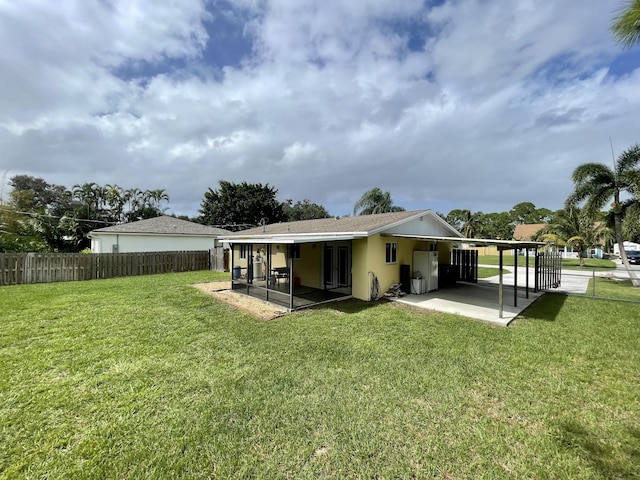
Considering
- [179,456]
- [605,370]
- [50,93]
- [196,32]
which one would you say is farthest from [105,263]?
[605,370]

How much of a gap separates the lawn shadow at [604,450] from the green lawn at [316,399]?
0.02 m

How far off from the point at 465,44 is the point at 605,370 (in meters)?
11.0

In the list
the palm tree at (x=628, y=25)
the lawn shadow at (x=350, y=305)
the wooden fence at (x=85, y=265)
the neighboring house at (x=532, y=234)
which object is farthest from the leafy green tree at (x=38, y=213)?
the neighboring house at (x=532, y=234)

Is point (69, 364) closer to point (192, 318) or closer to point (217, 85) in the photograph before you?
point (192, 318)

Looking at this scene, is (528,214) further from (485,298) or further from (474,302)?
Answer: (474,302)

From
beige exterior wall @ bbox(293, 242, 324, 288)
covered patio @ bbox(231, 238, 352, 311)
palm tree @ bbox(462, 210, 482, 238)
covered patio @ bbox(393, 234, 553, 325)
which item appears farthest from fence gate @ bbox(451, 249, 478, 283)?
palm tree @ bbox(462, 210, 482, 238)

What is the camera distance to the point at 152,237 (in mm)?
20656

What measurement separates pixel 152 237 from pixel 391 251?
61.7 ft

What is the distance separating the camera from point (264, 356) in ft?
16.6

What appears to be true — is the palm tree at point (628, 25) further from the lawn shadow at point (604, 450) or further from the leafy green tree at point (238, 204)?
the leafy green tree at point (238, 204)

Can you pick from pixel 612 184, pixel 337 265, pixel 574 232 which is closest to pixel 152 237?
pixel 337 265

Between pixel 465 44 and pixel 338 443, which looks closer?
pixel 338 443

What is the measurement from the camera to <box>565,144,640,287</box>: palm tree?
13.4 m

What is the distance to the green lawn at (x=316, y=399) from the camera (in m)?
2.64
